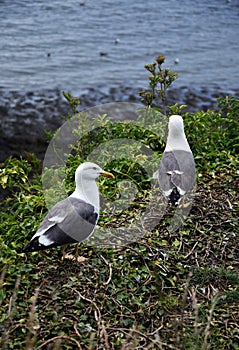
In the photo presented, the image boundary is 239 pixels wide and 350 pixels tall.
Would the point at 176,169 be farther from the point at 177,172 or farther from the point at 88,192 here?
the point at 88,192

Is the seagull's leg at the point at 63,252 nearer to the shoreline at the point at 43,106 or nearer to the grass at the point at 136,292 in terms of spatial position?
the grass at the point at 136,292

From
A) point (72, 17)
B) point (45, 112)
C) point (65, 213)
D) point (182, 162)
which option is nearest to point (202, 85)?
point (45, 112)

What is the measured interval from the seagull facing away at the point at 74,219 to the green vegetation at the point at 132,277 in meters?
0.30

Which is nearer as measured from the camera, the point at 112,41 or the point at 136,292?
the point at 136,292

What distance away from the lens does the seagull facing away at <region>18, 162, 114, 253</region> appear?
338 centimetres

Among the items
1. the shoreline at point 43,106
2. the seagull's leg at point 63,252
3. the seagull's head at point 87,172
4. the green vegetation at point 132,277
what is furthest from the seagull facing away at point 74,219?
the shoreline at point 43,106

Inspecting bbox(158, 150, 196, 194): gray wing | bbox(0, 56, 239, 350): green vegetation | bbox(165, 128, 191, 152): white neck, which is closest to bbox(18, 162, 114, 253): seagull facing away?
bbox(0, 56, 239, 350): green vegetation

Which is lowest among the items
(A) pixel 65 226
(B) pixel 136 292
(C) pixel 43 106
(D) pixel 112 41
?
(C) pixel 43 106

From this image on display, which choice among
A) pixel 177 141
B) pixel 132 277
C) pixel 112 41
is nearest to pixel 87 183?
pixel 132 277

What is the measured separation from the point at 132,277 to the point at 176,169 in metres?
0.89

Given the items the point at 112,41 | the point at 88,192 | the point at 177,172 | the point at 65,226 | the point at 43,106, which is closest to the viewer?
the point at 65,226

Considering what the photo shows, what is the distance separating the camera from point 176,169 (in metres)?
3.98

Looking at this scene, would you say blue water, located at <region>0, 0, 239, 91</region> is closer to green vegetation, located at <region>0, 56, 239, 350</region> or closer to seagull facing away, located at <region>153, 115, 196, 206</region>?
green vegetation, located at <region>0, 56, 239, 350</region>

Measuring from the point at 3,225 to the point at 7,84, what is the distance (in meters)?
5.73
